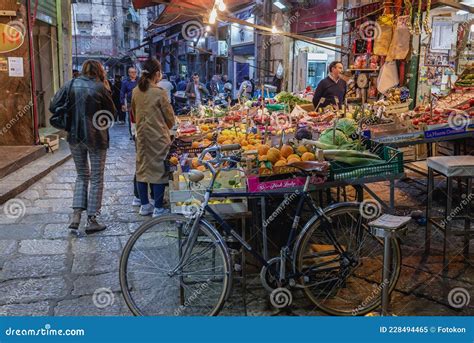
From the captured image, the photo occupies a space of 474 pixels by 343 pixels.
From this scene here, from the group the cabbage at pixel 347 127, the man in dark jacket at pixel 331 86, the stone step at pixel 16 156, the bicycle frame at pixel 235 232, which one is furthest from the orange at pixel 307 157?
the stone step at pixel 16 156

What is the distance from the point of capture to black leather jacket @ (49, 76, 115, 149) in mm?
5328

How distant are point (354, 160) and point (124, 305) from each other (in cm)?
222

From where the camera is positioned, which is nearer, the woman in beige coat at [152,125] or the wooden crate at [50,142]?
the woman in beige coat at [152,125]

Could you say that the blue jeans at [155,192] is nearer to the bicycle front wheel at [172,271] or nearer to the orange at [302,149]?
the bicycle front wheel at [172,271]

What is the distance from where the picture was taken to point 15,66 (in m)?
9.48

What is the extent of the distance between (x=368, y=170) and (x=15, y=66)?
7.99 meters

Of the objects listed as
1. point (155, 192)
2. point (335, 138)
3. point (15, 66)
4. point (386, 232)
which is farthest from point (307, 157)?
point (15, 66)

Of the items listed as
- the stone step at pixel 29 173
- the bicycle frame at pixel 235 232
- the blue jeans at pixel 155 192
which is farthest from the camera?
the stone step at pixel 29 173

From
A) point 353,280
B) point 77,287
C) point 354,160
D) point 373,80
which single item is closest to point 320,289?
point 353,280

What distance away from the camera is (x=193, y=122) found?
7.61m

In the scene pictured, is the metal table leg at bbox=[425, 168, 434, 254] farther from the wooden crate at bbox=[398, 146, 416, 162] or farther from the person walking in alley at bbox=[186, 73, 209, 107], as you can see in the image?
the person walking in alley at bbox=[186, 73, 209, 107]

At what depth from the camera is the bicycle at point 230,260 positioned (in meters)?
3.48

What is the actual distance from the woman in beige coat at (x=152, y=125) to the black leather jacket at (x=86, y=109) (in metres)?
0.48

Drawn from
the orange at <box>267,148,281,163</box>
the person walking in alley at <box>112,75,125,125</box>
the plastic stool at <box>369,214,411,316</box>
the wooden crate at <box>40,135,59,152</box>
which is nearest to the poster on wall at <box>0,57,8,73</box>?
the wooden crate at <box>40,135,59,152</box>
